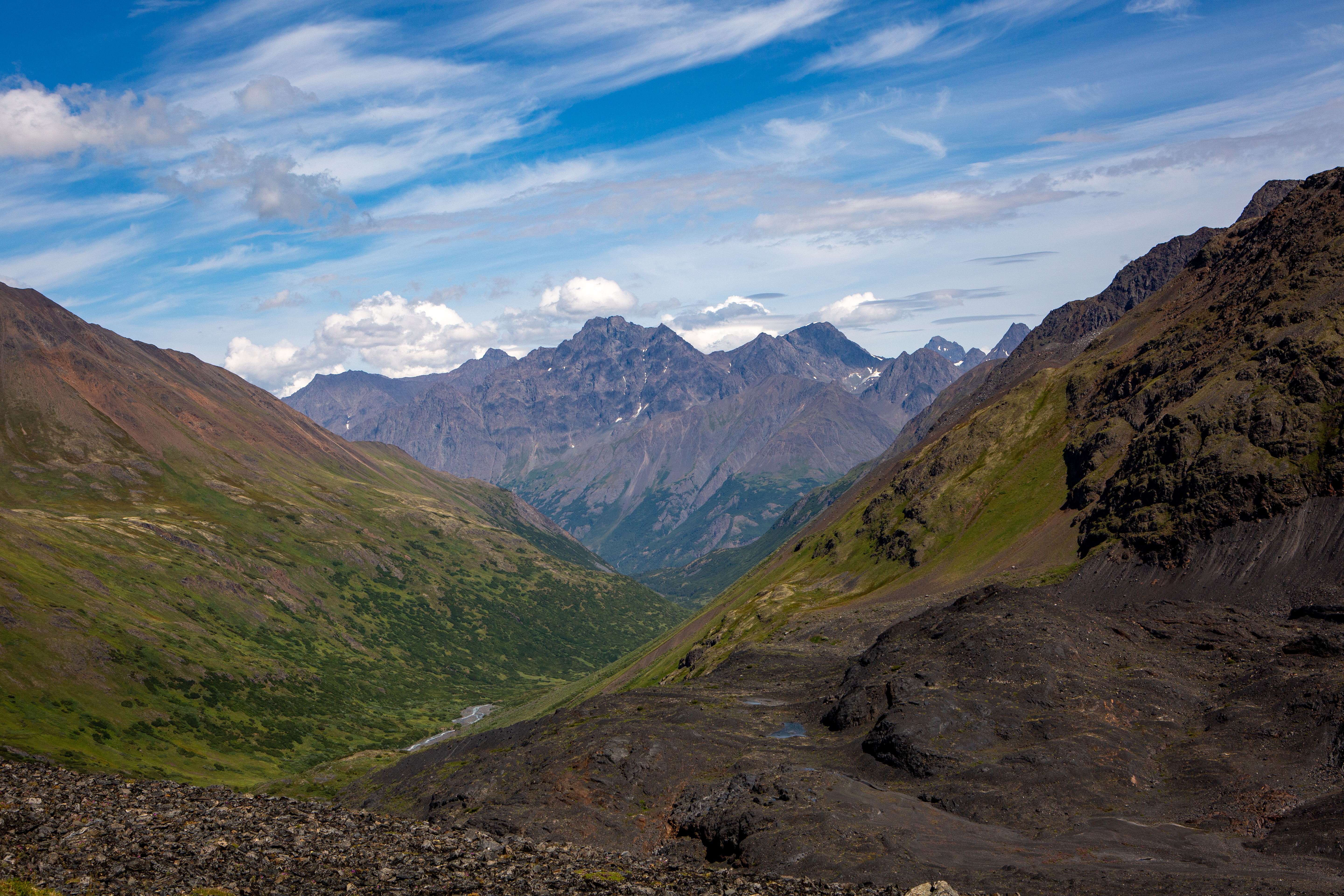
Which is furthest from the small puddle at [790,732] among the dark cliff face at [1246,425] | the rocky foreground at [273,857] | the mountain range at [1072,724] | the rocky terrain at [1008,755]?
the dark cliff face at [1246,425]

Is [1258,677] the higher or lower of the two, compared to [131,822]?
lower

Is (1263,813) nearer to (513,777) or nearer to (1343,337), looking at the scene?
(513,777)

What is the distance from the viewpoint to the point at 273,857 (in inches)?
2031

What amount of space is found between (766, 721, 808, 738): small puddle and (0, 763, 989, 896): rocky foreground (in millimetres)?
41285

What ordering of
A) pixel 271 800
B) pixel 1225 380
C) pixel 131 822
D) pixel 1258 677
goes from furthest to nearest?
pixel 1225 380 < pixel 1258 677 < pixel 271 800 < pixel 131 822

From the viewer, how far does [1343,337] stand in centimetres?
15225

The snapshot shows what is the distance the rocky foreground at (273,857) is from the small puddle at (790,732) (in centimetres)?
4128

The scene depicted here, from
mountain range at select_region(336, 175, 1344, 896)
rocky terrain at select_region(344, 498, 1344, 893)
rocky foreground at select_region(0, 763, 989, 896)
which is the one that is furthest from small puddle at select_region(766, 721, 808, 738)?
rocky foreground at select_region(0, 763, 989, 896)

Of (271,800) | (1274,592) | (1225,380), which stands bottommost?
(1274,592)

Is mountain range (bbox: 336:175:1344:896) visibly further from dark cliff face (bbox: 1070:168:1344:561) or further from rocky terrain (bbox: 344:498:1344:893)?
dark cliff face (bbox: 1070:168:1344:561)

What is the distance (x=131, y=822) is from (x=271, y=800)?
1866 cm

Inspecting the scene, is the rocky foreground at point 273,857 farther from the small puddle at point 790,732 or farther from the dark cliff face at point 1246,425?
the dark cliff face at point 1246,425

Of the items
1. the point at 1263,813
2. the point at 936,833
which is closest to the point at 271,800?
the point at 936,833

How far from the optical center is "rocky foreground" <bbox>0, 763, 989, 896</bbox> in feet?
151
